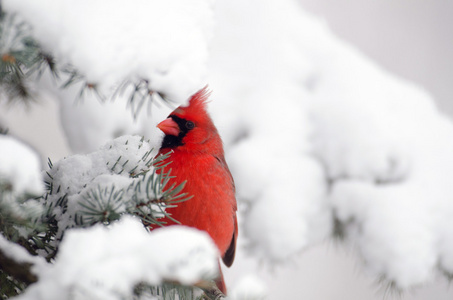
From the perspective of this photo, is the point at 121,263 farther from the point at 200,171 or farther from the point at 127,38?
the point at 200,171

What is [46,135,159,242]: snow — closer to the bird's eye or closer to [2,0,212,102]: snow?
[2,0,212,102]: snow

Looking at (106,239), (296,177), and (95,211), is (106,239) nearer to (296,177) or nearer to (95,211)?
(95,211)

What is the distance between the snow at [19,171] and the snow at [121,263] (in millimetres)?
64

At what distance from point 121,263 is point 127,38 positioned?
249 mm

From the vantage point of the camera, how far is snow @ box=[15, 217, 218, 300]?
38 cm

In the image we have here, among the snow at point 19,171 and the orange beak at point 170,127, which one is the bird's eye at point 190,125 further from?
the snow at point 19,171

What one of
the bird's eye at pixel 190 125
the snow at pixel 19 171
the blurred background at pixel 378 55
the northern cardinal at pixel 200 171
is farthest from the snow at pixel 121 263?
the blurred background at pixel 378 55

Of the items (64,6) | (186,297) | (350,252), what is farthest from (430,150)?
(64,6)

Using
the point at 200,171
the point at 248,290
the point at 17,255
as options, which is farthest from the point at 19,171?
the point at 200,171

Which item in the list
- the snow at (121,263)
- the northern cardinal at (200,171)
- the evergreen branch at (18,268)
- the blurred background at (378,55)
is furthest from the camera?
the blurred background at (378,55)

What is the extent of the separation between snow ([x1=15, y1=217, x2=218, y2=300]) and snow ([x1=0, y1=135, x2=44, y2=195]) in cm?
6

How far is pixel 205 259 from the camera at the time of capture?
39cm

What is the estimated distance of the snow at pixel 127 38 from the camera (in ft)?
1.50


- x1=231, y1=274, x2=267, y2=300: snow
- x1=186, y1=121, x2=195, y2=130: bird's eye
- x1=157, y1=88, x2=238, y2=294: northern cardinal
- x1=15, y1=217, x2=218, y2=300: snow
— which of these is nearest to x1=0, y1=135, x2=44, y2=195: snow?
x1=15, y1=217, x2=218, y2=300: snow
